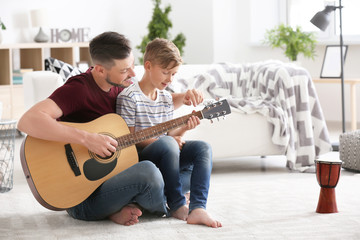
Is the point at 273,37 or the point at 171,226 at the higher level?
the point at 273,37

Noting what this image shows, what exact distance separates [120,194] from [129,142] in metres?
0.20

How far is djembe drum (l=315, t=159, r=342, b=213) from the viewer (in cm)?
246

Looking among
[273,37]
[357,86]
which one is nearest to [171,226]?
[273,37]

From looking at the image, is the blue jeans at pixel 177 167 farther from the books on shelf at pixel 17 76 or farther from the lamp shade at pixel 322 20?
the books on shelf at pixel 17 76

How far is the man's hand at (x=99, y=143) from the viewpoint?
2201 millimetres

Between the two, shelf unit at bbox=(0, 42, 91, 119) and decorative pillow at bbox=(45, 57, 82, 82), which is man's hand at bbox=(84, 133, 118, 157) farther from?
shelf unit at bbox=(0, 42, 91, 119)

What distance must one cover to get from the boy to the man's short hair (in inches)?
5.6

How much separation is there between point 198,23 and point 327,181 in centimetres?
406

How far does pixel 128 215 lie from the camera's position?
2.37 metres

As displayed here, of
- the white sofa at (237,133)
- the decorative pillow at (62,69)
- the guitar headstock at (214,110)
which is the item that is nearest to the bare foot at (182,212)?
the guitar headstock at (214,110)

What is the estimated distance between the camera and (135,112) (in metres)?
2.43

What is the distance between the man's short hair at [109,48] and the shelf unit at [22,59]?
3356 millimetres

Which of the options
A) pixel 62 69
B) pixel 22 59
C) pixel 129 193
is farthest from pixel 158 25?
pixel 129 193

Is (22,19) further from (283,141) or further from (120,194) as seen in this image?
(120,194)
